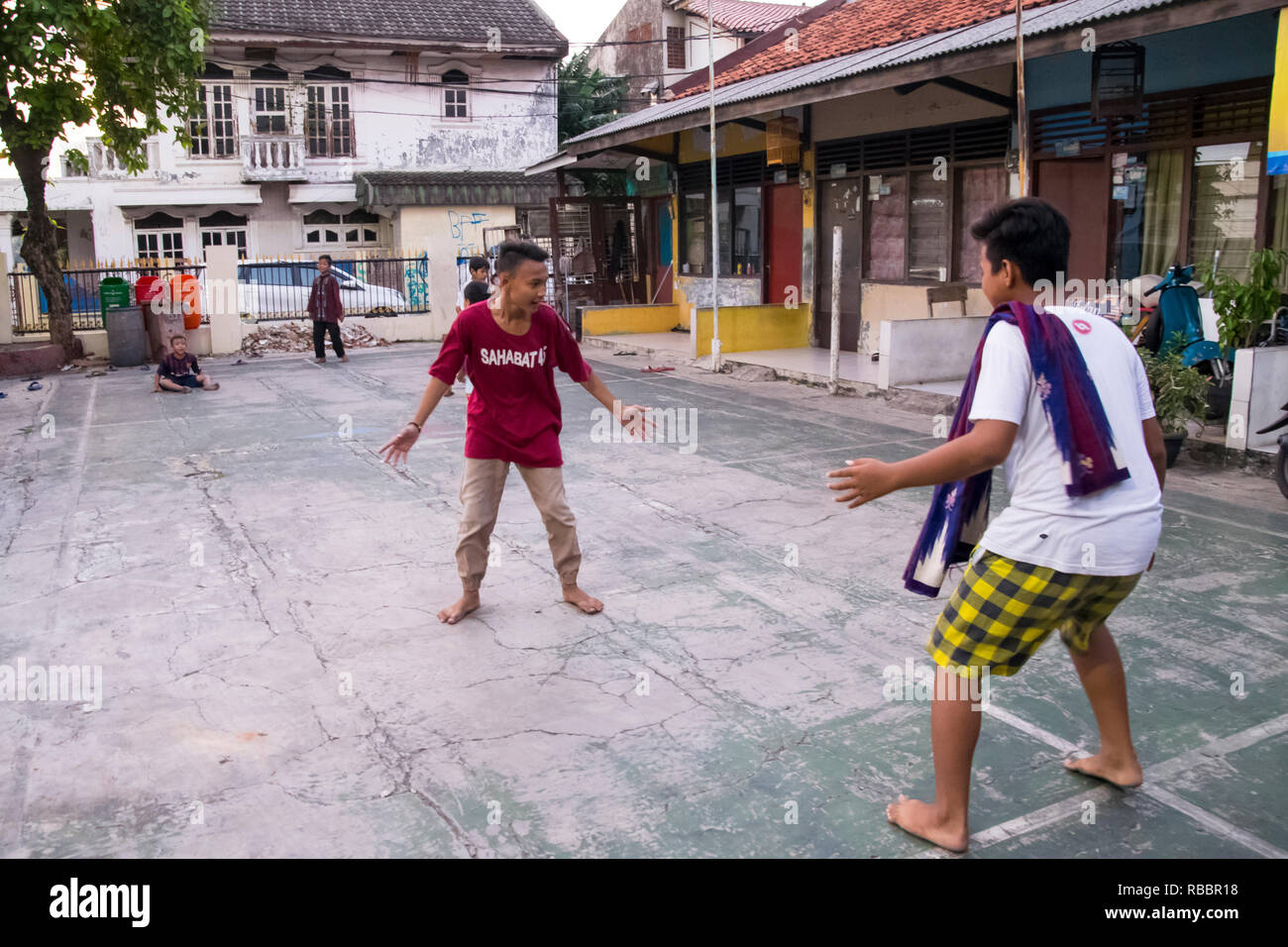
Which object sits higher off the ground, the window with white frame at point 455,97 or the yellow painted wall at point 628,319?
the window with white frame at point 455,97

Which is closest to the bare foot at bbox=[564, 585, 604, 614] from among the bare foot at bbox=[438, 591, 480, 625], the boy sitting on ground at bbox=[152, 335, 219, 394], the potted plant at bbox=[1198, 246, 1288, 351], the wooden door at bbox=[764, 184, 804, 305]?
the bare foot at bbox=[438, 591, 480, 625]

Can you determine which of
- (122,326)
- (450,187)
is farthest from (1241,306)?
(450,187)

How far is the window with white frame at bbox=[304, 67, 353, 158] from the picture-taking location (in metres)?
27.2

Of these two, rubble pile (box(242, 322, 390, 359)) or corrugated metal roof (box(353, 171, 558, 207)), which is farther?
corrugated metal roof (box(353, 171, 558, 207))

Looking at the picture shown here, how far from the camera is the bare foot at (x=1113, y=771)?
11.2 ft

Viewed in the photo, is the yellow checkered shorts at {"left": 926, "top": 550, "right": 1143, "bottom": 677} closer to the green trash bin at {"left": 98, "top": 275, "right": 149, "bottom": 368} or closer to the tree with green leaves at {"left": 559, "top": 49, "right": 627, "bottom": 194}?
the green trash bin at {"left": 98, "top": 275, "right": 149, "bottom": 368}

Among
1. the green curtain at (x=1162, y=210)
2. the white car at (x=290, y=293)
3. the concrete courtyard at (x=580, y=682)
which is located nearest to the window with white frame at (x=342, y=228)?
the white car at (x=290, y=293)

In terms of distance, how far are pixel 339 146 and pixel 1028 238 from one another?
2729cm

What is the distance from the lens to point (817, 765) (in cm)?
369

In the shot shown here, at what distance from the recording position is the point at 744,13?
32.0m

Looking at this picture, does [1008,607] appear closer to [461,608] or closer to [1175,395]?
[461,608]

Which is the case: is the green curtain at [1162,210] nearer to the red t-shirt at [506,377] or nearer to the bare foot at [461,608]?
the red t-shirt at [506,377]

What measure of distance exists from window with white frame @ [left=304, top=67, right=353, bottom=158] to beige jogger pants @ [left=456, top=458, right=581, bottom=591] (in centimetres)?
2479

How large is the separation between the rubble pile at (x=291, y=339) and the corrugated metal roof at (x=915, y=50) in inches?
233
